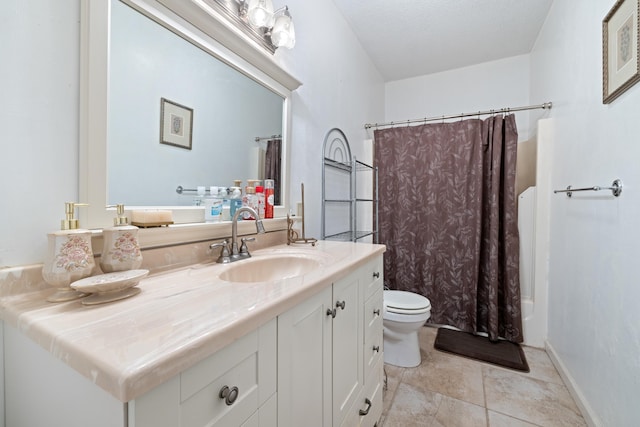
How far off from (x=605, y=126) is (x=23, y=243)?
2.10 meters

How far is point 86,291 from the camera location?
22.3 inches

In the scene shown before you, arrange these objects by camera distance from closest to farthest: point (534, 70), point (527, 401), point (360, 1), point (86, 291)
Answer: point (86, 291) → point (527, 401) → point (360, 1) → point (534, 70)

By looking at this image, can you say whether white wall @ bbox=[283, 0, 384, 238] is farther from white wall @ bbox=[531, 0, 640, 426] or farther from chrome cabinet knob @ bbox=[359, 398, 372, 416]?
white wall @ bbox=[531, 0, 640, 426]

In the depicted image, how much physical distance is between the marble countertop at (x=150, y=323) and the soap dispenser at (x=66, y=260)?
0.04 metres

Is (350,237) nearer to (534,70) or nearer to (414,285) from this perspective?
(414,285)

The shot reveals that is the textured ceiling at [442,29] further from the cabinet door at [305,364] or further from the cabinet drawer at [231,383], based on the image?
the cabinet drawer at [231,383]

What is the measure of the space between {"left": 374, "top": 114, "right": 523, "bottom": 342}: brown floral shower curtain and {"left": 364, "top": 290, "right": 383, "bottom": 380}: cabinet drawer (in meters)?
1.27

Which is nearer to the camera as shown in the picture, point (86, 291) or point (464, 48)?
point (86, 291)

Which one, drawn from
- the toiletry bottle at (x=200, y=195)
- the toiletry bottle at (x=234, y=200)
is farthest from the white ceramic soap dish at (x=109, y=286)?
the toiletry bottle at (x=234, y=200)

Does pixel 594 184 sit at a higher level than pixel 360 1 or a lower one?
lower

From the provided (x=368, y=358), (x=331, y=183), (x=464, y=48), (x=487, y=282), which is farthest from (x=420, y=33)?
(x=368, y=358)

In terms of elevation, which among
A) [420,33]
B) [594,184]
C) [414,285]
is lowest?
[414,285]

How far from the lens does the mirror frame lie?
2.36 feet

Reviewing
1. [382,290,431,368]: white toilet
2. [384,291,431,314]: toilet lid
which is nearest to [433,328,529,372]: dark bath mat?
[382,290,431,368]: white toilet
